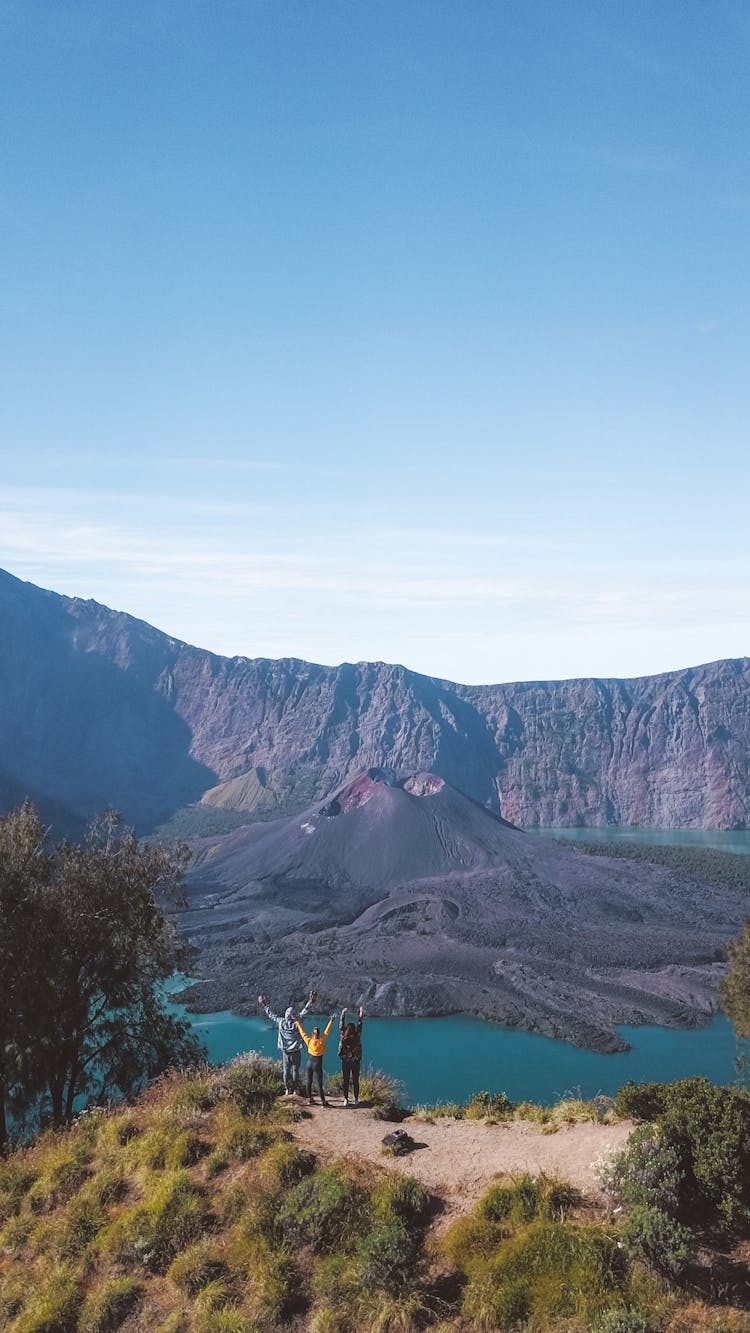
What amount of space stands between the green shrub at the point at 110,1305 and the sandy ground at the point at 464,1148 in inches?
133

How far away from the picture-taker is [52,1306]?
12852 millimetres

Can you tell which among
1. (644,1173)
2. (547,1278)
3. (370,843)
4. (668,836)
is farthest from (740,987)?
(668,836)

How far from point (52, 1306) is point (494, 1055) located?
153 ft

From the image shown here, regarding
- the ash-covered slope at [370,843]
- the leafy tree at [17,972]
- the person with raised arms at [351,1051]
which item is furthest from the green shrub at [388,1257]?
the ash-covered slope at [370,843]

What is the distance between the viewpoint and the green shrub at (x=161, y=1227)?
13391 mm

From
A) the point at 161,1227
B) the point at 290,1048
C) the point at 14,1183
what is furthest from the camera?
the point at 290,1048

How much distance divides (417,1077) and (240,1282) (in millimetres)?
41703

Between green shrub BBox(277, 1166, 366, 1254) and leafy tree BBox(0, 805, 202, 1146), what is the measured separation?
34.9ft

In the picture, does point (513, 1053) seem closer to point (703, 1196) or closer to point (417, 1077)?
point (417, 1077)

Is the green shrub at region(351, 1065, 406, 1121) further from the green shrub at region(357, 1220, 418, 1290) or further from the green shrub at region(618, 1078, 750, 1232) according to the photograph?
the green shrub at region(618, 1078, 750, 1232)

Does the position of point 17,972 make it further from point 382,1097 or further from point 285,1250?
point 285,1250

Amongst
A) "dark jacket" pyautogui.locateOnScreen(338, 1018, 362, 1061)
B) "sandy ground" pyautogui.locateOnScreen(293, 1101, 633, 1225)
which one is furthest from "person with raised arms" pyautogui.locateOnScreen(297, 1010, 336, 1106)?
"sandy ground" pyautogui.locateOnScreen(293, 1101, 633, 1225)

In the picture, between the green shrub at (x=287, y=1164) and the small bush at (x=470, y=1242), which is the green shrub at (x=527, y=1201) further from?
the green shrub at (x=287, y=1164)

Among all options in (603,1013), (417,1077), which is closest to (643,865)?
(603,1013)
